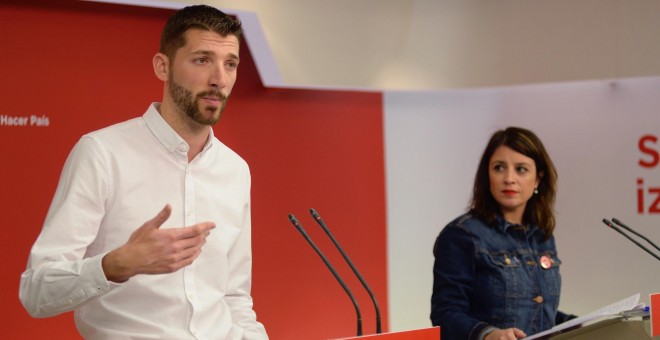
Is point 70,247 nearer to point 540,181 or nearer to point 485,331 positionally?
point 485,331

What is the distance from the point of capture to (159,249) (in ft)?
5.24

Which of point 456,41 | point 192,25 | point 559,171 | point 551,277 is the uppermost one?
point 456,41

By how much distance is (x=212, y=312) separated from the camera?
2018 mm

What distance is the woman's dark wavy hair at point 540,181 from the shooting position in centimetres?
308

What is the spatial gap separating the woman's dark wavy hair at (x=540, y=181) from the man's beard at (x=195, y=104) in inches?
52.3

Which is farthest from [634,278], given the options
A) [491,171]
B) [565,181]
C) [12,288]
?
[12,288]

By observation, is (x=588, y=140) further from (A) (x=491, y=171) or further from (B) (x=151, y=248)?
(B) (x=151, y=248)

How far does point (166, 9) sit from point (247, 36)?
0.47m

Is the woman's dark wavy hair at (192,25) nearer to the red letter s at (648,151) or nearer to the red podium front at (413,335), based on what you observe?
the red podium front at (413,335)

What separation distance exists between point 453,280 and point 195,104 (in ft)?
4.05

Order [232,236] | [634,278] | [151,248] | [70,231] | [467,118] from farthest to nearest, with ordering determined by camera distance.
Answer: [467,118]
[634,278]
[232,236]
[70,231]
[151,248]

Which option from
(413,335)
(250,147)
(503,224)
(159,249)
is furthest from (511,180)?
(250,147)

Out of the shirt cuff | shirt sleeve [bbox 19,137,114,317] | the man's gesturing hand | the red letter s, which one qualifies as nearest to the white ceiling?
the red letter s

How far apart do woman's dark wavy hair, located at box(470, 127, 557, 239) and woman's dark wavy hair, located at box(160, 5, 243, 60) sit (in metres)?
1.34
